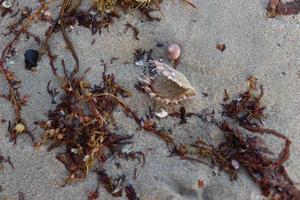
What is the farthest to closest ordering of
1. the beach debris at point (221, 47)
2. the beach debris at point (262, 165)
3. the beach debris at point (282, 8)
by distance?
the beach debris at point (282, 8)
the beach debris at point (221, 47)
the beach debris at point (262, 165)

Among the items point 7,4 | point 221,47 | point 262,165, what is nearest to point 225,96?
point 221,47

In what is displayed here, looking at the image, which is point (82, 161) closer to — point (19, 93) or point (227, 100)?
point (19, 93)

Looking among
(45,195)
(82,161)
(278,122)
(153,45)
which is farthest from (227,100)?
(45,195)

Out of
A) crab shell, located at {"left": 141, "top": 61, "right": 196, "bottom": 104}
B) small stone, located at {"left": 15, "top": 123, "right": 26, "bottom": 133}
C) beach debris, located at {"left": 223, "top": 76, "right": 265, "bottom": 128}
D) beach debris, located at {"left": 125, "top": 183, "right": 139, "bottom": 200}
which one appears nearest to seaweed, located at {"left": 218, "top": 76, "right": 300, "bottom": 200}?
beach debris, located at {"left": 223, "top": 76, "right": 265, "bottom": 128}

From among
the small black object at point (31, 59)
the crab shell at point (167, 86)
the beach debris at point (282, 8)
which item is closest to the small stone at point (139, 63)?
the crab shell at point (167, 86)

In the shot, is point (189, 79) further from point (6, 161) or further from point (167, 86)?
point (6, 161)

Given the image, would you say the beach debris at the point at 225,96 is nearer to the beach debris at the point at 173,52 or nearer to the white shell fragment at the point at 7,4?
the beach debris at the point at 173,52
